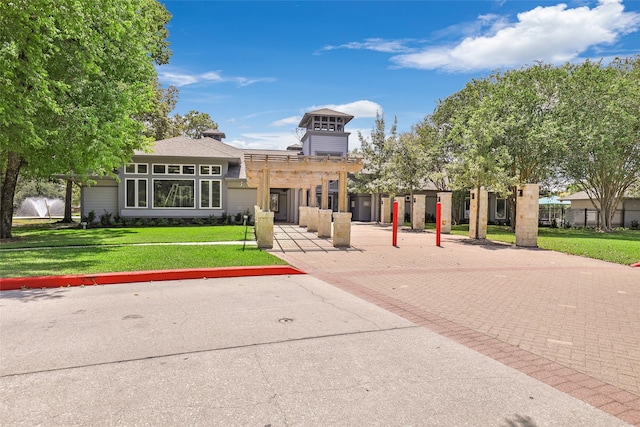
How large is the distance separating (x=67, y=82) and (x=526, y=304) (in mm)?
16542

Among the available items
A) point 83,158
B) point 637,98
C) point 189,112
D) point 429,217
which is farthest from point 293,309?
point 189,112

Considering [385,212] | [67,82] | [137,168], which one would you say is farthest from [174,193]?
[385,212]

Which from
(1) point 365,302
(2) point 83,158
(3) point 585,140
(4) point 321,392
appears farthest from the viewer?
(3) point 585,140

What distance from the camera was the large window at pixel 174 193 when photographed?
26750 millimetres

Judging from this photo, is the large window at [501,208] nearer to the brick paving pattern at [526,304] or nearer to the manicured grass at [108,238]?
the brick paving pattern at [526,304]

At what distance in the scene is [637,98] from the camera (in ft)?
74.6

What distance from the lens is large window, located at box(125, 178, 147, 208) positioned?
26.4 m

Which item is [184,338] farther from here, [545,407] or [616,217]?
[616,217]

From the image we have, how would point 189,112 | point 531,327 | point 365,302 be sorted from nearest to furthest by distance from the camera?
point 531,327, point 365,302, point 189,112

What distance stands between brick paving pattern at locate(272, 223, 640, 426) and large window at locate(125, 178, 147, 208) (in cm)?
1697

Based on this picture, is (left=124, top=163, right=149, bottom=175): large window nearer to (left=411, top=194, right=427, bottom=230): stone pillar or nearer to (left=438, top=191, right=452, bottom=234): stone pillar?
(left=411, top=194, right=427, bottom=230): stone pillar

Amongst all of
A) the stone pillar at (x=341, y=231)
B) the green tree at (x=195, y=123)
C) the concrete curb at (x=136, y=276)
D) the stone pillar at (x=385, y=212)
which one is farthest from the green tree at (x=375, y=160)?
the green tree at (x=195, y=123)

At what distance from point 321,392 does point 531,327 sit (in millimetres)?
3393

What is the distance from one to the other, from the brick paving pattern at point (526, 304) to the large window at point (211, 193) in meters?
15.5
